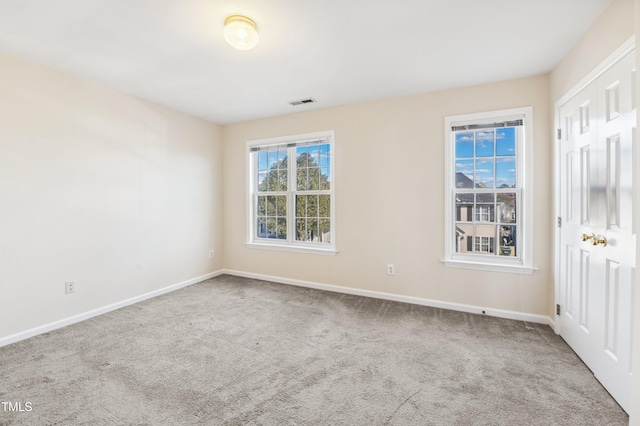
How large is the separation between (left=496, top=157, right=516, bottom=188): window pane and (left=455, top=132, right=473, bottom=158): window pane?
1.00 ft

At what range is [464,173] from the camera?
128 inches

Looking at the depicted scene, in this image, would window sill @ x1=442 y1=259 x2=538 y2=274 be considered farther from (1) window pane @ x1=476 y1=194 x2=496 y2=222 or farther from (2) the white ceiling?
(2) the white ceiling

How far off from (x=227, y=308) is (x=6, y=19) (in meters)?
2.99

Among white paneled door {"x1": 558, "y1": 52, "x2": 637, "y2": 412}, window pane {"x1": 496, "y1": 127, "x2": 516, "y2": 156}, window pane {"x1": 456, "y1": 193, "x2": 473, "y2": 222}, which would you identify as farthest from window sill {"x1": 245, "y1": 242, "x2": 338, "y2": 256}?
white paneled door {"x1": 558, "y1": 52, "x2": 637, "y2": 412}

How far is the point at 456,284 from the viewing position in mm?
3230

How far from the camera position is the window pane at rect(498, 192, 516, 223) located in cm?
306

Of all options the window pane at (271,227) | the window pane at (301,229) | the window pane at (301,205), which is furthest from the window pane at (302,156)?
the window pane at (271,227)

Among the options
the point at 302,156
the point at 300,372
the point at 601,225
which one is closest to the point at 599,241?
the point at 601,225

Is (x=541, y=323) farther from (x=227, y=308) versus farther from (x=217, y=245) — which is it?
(x=217, y=245)

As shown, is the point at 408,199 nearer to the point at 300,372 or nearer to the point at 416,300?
the point at 416,300

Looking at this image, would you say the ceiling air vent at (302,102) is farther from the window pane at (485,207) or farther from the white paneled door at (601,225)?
the white paneled door at (601,225)

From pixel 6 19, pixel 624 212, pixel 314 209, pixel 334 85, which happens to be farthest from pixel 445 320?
pixel 6 19

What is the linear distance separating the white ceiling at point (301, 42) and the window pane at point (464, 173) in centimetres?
84

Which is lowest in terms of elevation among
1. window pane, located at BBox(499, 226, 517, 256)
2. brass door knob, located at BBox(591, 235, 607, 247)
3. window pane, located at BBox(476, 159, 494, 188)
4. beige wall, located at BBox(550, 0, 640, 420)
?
window pane, located at BBox(499, 226, 517, 256)
